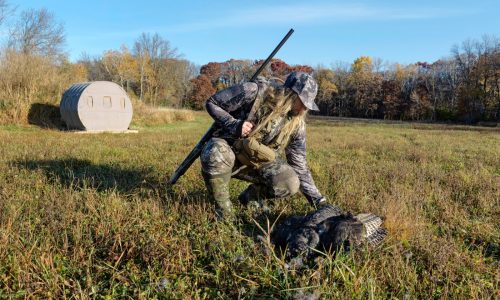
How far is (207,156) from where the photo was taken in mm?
3795

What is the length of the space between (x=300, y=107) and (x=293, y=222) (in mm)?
1104

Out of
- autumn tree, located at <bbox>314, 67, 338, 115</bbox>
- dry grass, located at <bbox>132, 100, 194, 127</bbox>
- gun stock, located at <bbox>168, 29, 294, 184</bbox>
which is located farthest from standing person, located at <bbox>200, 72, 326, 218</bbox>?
autumn tree, located at <bbox>314, 67, 338, 115</bbox>

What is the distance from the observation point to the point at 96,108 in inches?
591

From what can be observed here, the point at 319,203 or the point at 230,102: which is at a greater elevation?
the point at 230,102

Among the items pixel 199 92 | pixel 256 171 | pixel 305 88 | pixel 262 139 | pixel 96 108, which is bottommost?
pixel 256 171

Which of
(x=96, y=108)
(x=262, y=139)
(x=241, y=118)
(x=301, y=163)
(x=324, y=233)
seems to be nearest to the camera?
(x=324, y=233)

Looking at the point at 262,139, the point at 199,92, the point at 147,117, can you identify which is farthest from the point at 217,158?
the point at 199,92

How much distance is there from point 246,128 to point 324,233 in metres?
1.26

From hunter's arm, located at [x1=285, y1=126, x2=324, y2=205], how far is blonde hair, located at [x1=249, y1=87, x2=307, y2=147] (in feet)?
0.67

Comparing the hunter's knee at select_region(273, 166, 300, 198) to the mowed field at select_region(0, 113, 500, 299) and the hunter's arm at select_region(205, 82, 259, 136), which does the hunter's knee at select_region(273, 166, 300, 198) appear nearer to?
the mowed field at select_region(0, 113, 500, 299)

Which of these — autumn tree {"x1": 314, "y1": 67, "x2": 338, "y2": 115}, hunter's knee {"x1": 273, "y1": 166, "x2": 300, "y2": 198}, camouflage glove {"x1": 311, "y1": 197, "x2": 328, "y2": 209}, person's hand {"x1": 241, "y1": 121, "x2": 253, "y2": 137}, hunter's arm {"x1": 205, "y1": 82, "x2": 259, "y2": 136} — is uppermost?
autumn tree {"x1": 314, "y1": 67, "x2": 338, "y2": 115}

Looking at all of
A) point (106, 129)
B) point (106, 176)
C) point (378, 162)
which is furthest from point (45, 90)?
point (378, 162)

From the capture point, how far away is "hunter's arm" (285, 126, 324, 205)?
4180mm

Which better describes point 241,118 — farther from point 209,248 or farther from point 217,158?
point 209,248
